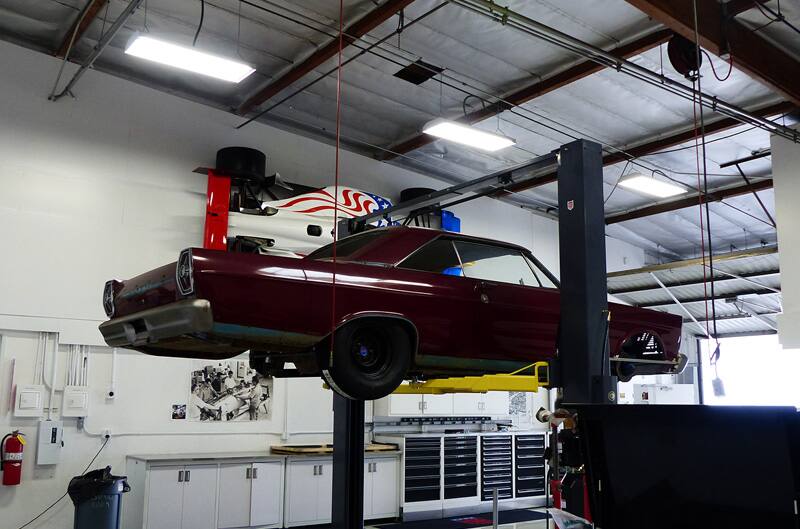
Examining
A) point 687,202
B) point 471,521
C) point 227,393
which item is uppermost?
point 687,202

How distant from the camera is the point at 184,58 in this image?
6168 mm

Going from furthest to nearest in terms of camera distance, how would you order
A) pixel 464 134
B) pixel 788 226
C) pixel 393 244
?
1. pixel 464 134
2. pixel 788 226
3. pixel 393 244

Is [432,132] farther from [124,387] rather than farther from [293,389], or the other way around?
[124,387]

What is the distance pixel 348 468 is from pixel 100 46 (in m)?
4.74

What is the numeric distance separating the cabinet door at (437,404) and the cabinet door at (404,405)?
100 mm

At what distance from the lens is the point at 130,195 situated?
7.64 meters

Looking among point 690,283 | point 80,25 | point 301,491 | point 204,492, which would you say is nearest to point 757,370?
point 690,283

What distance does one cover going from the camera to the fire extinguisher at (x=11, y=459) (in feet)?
21.1

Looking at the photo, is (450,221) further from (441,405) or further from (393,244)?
(393,244)

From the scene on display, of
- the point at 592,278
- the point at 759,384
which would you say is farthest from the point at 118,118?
the point at 759,384

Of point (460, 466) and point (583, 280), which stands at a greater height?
point (583, 280)

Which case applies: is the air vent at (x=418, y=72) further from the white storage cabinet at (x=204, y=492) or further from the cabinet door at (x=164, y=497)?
the cabinet door at (x=164, y=497)

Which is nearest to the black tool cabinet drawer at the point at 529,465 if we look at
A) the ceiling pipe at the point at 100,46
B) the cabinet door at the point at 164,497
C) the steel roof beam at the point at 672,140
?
the steel roof beam at the point at 672,140

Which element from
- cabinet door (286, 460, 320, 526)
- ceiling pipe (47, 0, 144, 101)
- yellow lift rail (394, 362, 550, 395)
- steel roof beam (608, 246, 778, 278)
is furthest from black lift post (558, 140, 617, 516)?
steel roof beam (608, 246, 778, 278)
